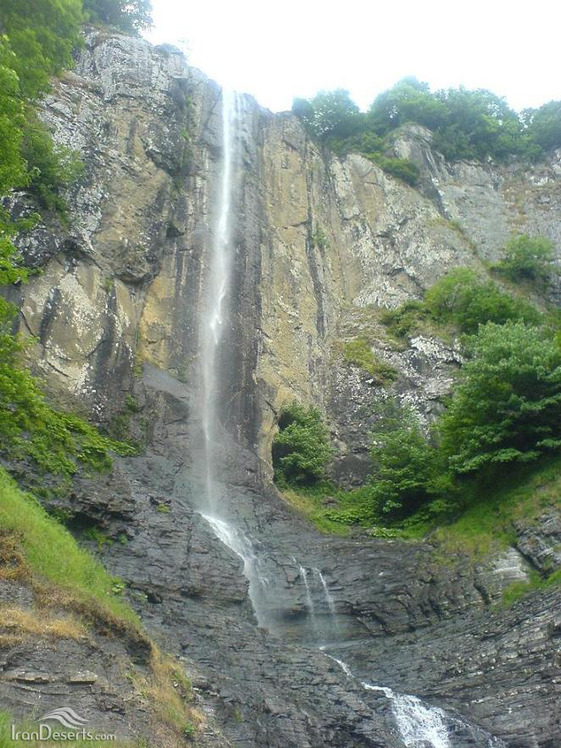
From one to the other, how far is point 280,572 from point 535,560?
17.5 feet

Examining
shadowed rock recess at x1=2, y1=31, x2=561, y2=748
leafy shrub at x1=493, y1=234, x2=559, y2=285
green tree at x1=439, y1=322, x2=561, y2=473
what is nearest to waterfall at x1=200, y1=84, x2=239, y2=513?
shadowed rock recess at x1=2, y1=31, x2=561, y2=748

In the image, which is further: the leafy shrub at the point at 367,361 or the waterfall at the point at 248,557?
the leafy shrub at the point at 367,361

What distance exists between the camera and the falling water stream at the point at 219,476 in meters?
10.4

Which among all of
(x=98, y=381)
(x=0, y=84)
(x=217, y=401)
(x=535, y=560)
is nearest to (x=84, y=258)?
(x=98, y=381)

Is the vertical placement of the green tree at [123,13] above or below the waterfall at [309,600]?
above

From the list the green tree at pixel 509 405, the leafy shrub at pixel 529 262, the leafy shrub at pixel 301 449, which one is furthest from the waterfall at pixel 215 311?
the leafy shrub at pixel 529 262

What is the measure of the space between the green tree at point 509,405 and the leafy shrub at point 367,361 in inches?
291

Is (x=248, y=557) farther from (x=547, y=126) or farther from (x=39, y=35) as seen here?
(x=547, y=126)

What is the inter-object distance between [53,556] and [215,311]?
14466 mm

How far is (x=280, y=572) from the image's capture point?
48.0 ft

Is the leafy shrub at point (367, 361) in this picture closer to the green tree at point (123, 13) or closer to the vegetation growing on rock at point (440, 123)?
the vegetation growing on rock at point (440, 123)

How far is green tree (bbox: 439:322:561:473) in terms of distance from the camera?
14.4 m

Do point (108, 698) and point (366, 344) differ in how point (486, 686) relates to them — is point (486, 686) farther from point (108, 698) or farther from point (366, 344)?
point (366, 344)

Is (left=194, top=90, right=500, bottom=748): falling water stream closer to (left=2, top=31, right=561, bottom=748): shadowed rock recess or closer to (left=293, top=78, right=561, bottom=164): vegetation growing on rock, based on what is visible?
(left=2, top=31, right=561, bottom=748): shadowed rock recess
